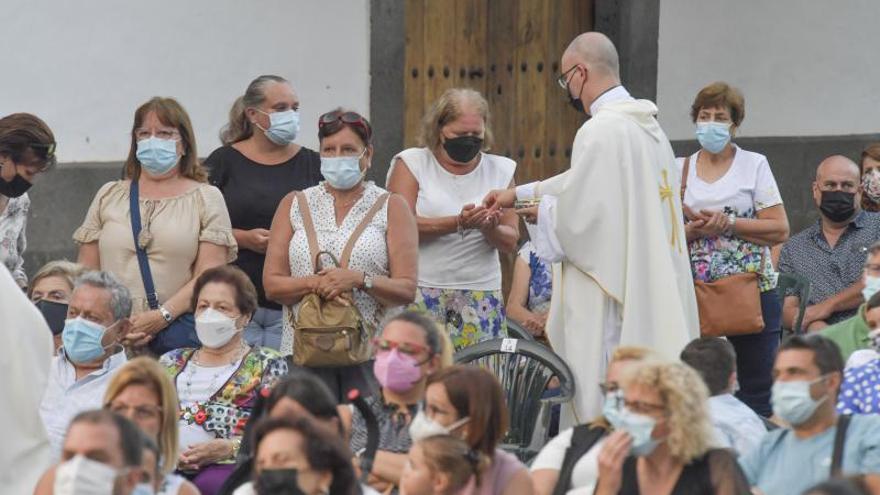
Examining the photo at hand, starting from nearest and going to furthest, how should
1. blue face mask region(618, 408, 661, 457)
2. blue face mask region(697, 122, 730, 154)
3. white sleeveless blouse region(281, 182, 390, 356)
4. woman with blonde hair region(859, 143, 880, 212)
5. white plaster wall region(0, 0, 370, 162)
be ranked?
blue face mask region(618, 408, 661, 457) → white sleeveless blouse region(281, 182, 390, 356) → blue face mask region(697, 122, 730, 154) → white plaster wall region(0, 0, 370, 162) → woman with blonde hair region(859, 143, 880, 212)

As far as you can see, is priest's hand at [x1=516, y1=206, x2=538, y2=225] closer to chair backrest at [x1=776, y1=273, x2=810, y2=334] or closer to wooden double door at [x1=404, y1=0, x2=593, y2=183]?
chair backrest at [x1=776, y1=273, x2=810, y2=334]

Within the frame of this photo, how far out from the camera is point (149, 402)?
23.4ft

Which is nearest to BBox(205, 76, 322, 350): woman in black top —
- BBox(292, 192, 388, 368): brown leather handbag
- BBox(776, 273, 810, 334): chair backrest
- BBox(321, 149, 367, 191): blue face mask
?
BBox(321, 149, 367, 191): blue face mask

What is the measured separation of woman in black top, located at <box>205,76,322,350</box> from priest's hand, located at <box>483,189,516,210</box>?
0.88 metres

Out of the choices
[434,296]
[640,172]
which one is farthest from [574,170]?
[434,296]

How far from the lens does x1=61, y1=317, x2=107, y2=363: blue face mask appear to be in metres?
8.36

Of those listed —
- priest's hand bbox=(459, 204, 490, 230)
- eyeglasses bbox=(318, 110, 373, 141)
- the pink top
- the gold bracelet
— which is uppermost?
eyeglasses bbox=(318, 110, 373, 141)

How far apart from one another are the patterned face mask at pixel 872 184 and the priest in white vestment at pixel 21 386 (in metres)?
5.21

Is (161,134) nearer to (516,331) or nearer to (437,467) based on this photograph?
(516,331)

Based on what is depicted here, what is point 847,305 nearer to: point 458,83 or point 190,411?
point 458,83

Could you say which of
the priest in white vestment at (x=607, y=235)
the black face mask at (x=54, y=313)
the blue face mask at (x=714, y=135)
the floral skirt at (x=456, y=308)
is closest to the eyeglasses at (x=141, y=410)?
the black face mask at (x=54, y=313)

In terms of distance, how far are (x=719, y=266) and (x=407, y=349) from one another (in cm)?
276

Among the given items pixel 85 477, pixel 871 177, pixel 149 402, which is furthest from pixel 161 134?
pixel 871 177

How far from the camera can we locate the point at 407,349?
7.66 meters
